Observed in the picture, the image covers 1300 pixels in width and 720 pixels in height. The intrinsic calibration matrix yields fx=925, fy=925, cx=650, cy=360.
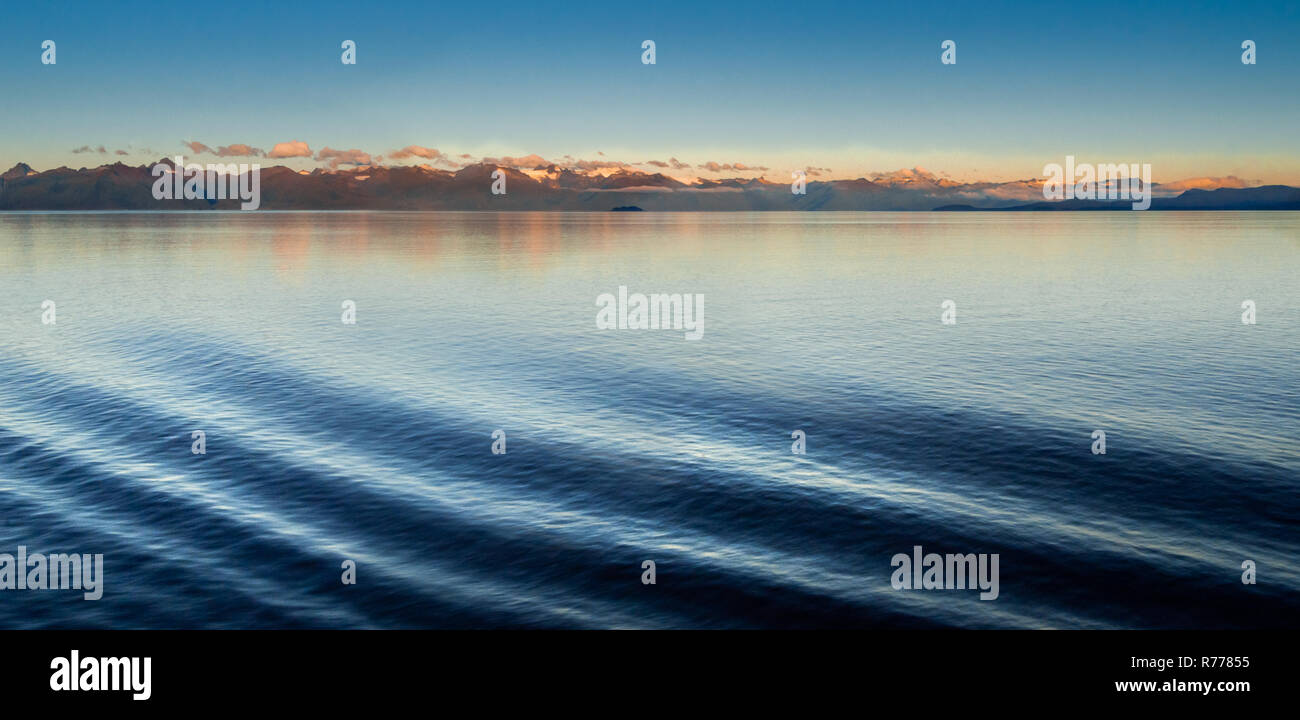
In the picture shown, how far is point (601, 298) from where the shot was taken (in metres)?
97.9

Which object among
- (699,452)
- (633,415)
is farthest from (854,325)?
(699,452)

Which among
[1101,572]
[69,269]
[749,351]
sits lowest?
[1101,572]

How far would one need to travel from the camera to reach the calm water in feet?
82.3

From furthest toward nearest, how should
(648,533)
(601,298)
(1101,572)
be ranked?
(601,298), (648,533), (1101,572)

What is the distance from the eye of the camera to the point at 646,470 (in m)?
36.0

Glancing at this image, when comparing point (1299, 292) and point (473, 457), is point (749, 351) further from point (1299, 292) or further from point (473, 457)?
point (1299, 292)

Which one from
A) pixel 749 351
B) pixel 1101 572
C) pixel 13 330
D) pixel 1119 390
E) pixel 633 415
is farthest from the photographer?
pixel 13 330

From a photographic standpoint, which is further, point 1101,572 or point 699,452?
point 699,452

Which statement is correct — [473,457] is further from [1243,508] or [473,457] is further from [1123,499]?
[1243,508]

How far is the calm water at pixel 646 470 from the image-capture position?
2509 cm

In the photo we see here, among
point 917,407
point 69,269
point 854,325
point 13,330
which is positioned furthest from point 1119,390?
point 69,269

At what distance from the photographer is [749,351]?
6538 centimetres

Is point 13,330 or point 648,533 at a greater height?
point 13,330

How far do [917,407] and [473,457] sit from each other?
22.0 m
